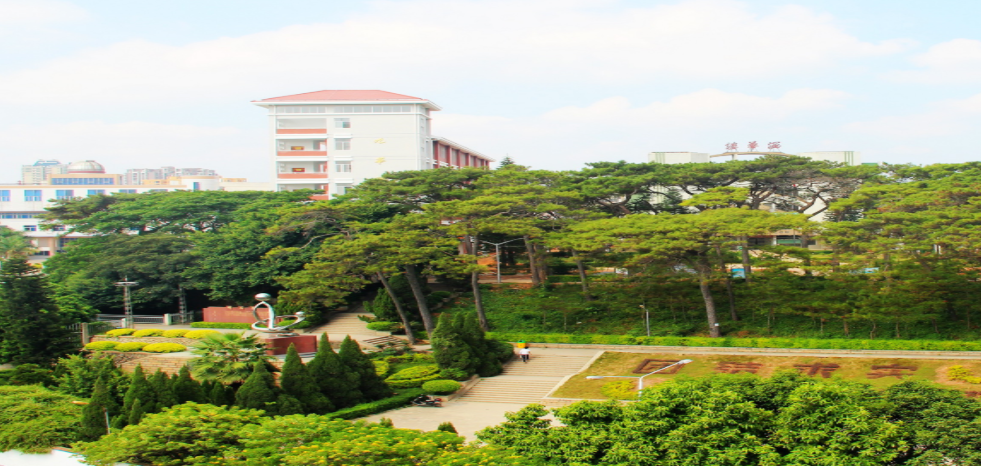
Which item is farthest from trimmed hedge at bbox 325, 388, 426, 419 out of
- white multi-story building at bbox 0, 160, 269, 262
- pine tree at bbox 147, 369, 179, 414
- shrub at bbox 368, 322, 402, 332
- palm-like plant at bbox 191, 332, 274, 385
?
white multi-story building at bbox 0, 160, 269, 262

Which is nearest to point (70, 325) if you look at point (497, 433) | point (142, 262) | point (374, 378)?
point (142, 262)

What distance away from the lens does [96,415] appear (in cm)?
2075

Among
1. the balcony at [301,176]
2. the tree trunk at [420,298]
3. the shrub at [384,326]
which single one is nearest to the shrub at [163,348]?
the shrub at [384,326]

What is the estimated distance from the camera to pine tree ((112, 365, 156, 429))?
20.8 m

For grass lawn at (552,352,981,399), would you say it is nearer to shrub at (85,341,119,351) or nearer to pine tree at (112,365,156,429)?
pine tree at (112,365,156,429)

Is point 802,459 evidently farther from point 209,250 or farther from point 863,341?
point 209,250

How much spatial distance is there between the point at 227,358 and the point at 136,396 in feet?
10.2

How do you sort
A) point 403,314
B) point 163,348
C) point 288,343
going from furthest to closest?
1. point 403,314
2. point 163,348
3. point 288,343

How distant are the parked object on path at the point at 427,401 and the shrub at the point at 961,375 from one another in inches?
680

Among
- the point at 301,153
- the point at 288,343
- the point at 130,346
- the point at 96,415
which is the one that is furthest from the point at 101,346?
the point at 301,153

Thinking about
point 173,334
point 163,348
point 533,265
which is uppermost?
point 533,265

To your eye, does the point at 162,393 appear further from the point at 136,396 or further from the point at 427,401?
the point at 427,401

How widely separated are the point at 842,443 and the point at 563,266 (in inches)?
1233

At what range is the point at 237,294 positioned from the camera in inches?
1628
